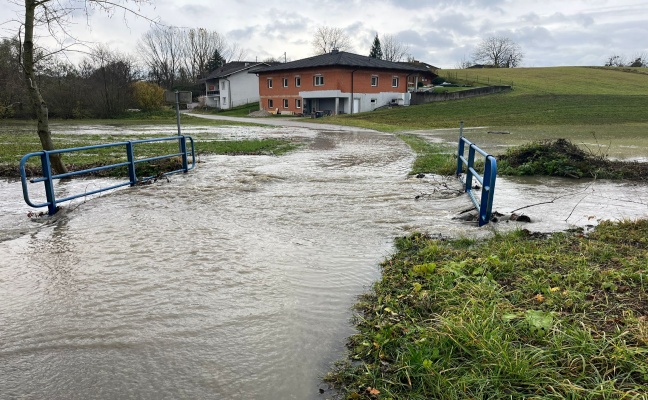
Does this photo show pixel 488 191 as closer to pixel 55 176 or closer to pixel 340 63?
pixel 55 176

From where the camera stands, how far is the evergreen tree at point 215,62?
287 feet

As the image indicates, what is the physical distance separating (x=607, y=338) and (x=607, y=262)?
68.0 inches

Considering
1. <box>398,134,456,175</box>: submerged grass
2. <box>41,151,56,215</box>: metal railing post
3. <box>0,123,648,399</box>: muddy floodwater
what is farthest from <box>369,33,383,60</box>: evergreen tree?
<box>41,151,56,215</box>: metal railing post

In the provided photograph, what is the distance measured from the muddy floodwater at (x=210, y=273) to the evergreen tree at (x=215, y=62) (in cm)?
8307

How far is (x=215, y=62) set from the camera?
87.6m

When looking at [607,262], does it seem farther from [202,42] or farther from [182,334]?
[202,42]

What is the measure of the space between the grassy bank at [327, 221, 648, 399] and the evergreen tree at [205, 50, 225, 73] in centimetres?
8974

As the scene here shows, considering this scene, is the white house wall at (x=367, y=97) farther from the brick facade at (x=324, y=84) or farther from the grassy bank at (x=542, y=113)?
the grassy bank at (x=542, y=113)

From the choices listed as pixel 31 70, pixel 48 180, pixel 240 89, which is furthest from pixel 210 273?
pixel 240 89

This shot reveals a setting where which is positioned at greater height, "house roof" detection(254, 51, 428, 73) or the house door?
"house roof" detection(254, 51, 428, 73)

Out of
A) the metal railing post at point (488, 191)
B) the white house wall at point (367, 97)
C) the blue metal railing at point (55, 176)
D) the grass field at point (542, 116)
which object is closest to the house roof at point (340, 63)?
the white house wall at point (367, 97)

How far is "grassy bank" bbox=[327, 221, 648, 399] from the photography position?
8.82ft

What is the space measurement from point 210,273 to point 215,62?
89373mm

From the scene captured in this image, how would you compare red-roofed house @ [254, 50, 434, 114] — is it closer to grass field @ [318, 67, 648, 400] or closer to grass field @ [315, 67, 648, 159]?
grass field @ [315, 67, 648, 159]
